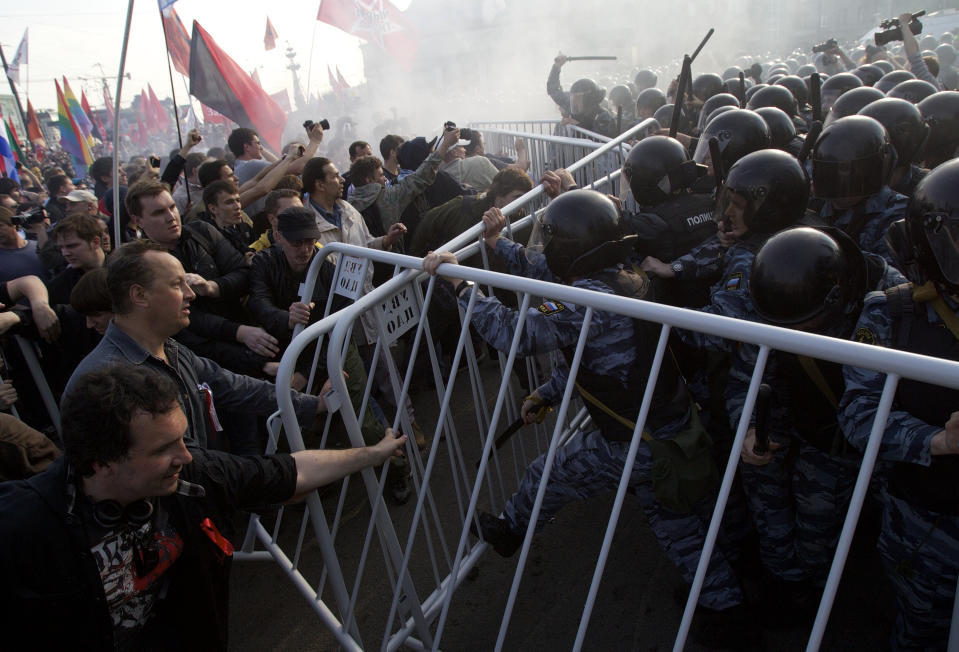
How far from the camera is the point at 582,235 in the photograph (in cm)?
243

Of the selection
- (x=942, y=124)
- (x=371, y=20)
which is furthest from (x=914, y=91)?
(x=371, y=20)

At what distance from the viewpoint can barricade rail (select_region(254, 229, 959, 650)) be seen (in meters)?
1.35

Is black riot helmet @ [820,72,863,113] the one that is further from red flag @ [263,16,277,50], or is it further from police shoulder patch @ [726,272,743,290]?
red flag @ [263,16,277,50]

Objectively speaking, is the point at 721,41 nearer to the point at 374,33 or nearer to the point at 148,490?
the point at 374,33

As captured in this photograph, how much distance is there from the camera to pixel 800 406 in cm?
220

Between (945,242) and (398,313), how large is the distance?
73.6 inches

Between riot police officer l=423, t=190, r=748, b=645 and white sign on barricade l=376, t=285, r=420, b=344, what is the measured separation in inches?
8.3

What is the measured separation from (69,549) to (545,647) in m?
1.85

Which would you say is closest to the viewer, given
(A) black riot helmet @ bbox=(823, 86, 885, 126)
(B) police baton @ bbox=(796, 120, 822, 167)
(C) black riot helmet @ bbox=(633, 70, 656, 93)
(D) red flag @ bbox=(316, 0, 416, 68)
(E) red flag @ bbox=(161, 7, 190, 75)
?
(B) police baton @ bbox=(796, 120, 822, 167)

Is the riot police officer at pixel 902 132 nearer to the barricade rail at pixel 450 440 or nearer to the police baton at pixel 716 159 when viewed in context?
the police baton at pixel 716 159

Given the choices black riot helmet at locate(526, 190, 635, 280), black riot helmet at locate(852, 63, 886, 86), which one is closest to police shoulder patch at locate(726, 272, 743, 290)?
black riot helmet at locate(526, 190, 635, 280)

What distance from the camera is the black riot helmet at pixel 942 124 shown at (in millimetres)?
3865

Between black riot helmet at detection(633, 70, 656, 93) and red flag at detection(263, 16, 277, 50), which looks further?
red flag at detection(263, 16, 277, 50)

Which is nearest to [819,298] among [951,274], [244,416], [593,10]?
[951,274]
